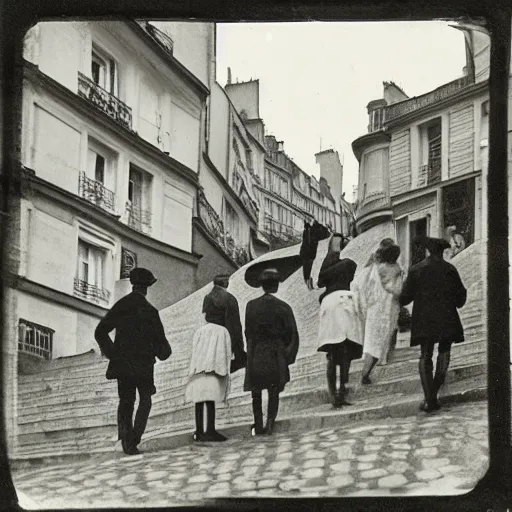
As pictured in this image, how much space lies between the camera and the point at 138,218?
5.70 meters

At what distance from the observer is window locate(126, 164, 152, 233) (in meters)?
5.68

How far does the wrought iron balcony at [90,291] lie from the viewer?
5.48 m

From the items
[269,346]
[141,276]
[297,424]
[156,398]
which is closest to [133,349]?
[156,398]

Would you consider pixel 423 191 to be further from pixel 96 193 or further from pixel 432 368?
pixel 96 193

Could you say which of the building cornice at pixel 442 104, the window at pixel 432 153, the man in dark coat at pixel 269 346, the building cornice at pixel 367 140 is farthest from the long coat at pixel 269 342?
the building cornice at pixel 442 104

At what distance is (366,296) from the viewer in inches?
216

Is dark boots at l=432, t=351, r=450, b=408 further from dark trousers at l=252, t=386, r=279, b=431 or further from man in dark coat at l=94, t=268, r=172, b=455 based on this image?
man in dark coat at l=94, t=268, r=172, b=455

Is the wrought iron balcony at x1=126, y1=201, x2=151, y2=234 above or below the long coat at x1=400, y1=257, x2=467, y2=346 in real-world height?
above

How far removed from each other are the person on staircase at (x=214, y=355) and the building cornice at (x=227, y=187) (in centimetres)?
41

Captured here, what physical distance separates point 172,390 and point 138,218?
1016 mm

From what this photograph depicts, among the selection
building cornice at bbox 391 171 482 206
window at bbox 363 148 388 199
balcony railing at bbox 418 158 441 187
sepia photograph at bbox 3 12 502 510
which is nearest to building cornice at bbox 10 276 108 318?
sepia photograph at bbox 3 12 502 510

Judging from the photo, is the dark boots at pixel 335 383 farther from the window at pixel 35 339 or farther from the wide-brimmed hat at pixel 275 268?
the window at pixel 35 339

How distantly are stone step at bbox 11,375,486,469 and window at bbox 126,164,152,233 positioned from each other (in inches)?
46.1

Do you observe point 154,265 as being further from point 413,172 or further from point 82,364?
point 413,172
